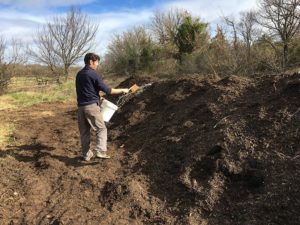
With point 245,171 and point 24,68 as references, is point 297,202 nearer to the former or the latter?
point 245,171

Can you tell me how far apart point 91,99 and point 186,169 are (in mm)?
2207

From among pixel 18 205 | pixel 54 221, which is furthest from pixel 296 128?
pixel 18 205

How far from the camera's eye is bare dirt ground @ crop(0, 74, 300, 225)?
5098mm

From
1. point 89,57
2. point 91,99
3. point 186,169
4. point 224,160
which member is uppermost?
point 89,57

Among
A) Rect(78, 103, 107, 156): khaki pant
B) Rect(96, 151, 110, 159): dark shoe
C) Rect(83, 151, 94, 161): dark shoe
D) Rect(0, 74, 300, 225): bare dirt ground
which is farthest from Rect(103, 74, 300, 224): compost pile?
Rect(83, 151, 94, 161): dark shoe

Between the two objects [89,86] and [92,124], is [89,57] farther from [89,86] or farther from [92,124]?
[92,124]

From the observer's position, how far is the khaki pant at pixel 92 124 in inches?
289

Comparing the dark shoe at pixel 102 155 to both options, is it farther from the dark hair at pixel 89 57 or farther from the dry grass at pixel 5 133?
the dry grass at pixel 5 133

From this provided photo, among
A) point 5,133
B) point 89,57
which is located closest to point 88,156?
point 89,57

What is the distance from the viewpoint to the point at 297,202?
4637mm

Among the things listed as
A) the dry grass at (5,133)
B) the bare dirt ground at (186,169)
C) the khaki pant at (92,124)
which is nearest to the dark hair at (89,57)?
the khaki pant at (92,124)

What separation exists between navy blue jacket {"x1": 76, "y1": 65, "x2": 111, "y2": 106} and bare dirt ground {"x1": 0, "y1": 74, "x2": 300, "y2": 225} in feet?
3.67

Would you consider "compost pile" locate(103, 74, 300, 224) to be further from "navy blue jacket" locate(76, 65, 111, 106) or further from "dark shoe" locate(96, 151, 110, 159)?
"navy blue jacket" locate(76, 65, 111, 106)

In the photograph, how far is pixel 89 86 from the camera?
7.27 meters
